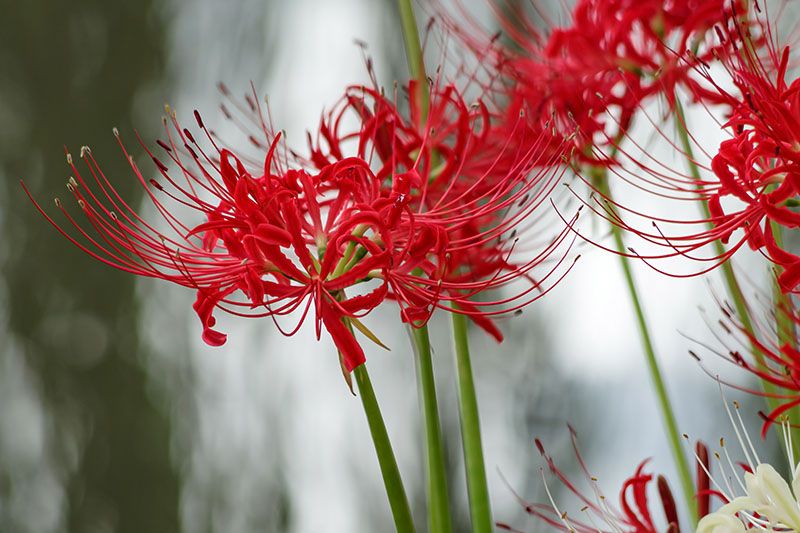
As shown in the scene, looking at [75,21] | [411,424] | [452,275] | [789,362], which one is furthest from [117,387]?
[789,362]

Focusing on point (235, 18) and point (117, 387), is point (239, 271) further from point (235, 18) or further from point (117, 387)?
point (235, 18)

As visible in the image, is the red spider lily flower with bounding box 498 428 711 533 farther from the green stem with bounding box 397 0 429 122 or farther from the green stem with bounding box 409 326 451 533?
the green stem with bounding box 397 0 429 122

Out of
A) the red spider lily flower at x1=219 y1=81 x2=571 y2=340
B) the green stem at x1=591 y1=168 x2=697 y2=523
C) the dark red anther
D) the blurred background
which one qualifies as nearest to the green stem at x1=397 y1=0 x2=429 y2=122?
the red spider lily flower at x1=219 y1=81 x2=571 y2=340

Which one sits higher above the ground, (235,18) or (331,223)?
(235,18)

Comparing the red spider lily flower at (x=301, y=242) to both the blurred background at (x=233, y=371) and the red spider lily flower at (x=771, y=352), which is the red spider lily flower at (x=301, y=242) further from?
the blurred background at (x=233, y=371)

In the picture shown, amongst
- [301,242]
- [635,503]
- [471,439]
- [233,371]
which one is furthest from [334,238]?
[233,371]

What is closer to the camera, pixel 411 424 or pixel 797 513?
pixel 797 513
